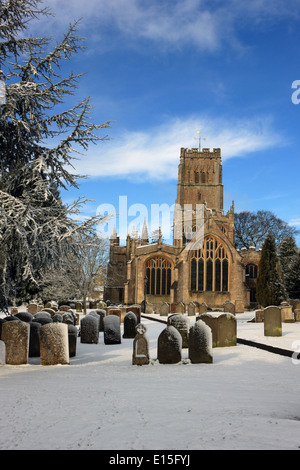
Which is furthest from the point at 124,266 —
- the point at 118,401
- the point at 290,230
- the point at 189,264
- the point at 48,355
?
the point at 118,401

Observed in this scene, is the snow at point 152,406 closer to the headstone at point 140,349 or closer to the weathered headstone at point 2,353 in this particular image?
the headstone at point 140,349

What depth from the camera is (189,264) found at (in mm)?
37469

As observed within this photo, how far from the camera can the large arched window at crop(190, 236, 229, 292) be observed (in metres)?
37.5

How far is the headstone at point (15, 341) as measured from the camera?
826cm

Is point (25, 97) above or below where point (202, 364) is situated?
above

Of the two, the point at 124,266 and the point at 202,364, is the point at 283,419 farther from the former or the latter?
the point at 124,266

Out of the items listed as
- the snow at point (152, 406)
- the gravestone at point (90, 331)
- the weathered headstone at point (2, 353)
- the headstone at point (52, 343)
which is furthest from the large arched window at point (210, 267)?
the weathered headstone at point (2, 353)

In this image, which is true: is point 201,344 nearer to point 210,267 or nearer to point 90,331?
point 90,331

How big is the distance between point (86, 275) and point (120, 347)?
692 inches

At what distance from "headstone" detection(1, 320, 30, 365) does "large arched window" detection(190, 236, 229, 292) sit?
29796 millimetres

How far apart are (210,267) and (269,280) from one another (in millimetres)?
13321

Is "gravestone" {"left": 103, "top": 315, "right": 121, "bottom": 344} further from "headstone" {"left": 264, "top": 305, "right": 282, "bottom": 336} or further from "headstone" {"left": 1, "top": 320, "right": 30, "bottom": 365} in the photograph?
"headstone" {"left": 264, "top": 305, "right": 282, "bottom": 336}

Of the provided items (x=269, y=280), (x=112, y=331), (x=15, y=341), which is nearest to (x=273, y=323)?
(x=112, y=331)

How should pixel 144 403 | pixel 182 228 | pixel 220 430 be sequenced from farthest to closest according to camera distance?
pixel 182 228
pixel 144 403
pixel 220 430
